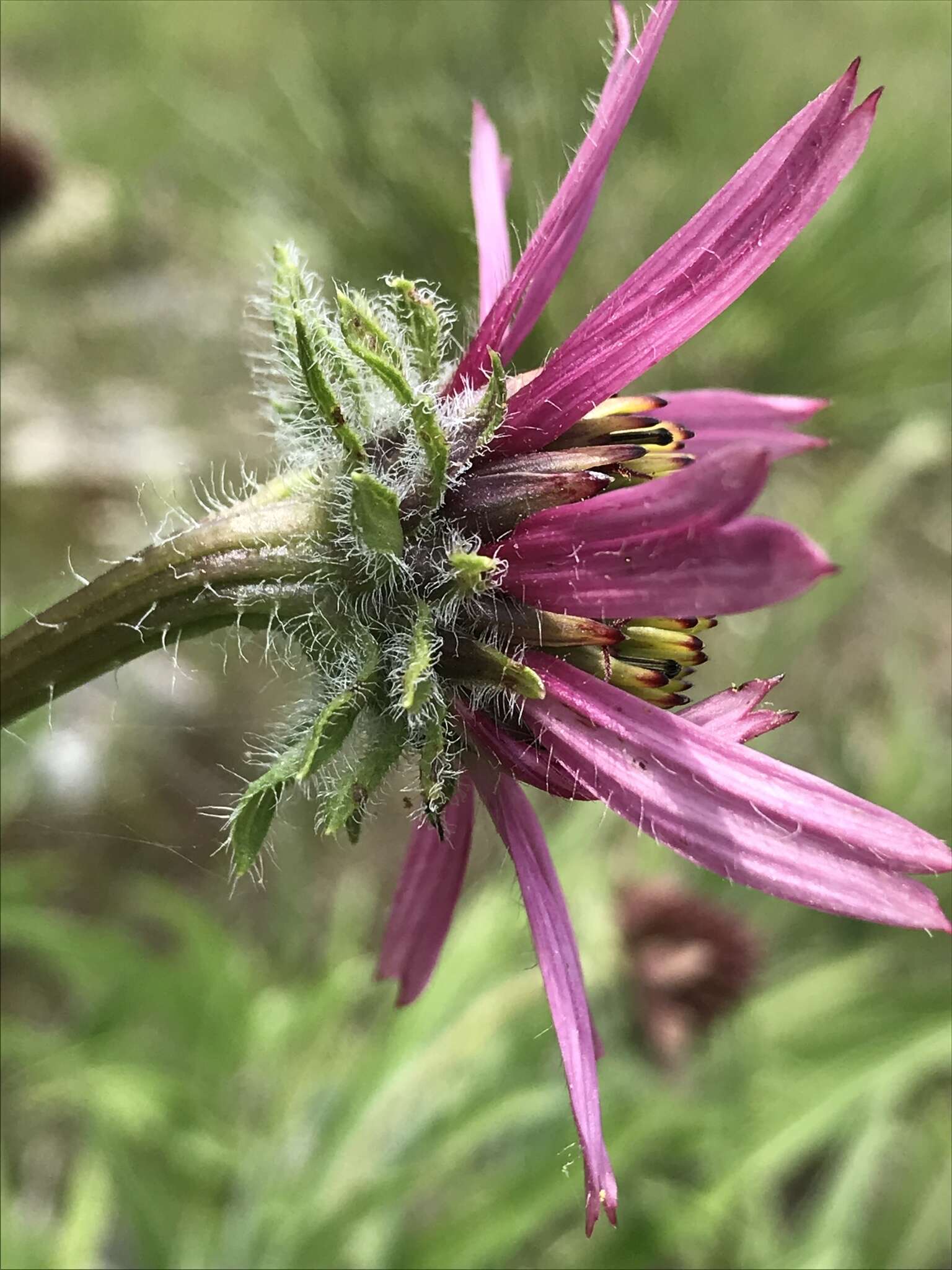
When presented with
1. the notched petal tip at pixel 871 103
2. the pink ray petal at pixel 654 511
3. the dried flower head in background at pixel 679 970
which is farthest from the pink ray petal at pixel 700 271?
the dried flower head in background at pixel 679 970

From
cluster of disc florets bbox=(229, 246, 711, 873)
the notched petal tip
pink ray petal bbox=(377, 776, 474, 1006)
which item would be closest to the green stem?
cluster of disc florets bbox=(229, 246, 711, 873)

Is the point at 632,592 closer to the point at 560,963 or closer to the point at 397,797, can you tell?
the point at 560,963

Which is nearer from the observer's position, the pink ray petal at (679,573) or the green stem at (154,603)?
the pink ray petal at (679,573)

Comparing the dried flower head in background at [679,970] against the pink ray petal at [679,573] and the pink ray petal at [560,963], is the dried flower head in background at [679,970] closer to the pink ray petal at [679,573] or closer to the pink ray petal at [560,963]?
the pink ray petal at [560,963]

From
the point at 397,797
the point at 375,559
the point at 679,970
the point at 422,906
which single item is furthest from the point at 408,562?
the point at 397,797

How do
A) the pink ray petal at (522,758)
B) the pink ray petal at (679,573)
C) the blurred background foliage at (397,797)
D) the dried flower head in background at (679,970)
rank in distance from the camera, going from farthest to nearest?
the dried flower head in background at (679,970) → the blurred background foliage at (397,797) → the pink ray petal at (522,758) → the pink ray petal at (679,573)

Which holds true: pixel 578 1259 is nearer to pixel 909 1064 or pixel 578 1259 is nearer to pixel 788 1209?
pixel 909 1064

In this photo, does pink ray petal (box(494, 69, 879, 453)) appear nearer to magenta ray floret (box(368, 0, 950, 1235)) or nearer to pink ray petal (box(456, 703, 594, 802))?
magenta ray floret (box(368, 0, 950, 1235))

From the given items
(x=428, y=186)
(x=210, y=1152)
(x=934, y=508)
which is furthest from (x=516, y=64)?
(x=210, y=1152)
